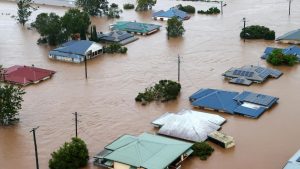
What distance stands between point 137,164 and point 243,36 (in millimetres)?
19399

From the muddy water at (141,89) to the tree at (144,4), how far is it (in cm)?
597

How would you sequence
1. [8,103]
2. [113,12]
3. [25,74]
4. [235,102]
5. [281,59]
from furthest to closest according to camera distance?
[113,12], [281,59], [25,74], [235,102], [8,103]

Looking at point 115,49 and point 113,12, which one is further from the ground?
point 113,12

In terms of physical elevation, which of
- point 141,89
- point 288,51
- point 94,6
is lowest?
point 141,89

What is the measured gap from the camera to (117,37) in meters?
33.8

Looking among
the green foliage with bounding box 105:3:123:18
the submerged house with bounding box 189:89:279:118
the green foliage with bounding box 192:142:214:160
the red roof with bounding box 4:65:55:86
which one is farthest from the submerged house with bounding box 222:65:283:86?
the green foliage with bounding box 105:3:123:18

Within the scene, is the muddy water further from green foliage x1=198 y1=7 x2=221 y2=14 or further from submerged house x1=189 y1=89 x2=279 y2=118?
green foliage x1=198 y1=7 x2=221 y2=14

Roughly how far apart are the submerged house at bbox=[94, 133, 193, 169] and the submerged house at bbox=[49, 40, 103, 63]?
12.5 meters

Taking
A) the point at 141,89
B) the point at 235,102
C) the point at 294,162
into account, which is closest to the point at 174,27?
the point at 141,89

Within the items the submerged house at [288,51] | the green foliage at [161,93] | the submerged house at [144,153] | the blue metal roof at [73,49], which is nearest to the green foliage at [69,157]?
the submerged house at [144,153]

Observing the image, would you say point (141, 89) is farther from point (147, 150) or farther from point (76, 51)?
point (147, 150)

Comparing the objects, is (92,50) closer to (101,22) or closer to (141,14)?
(101,22)

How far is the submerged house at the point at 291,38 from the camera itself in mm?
32094

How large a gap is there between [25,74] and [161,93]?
7996mm
